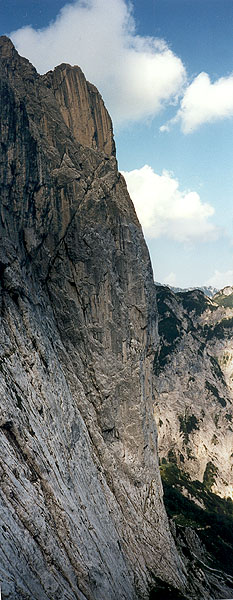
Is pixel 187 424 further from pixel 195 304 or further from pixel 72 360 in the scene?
pixel 72 360

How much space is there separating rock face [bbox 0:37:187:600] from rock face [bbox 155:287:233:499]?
275 ft

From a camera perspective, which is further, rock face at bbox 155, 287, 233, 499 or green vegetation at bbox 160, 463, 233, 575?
rock face at bbox 155, 287, 233, 499

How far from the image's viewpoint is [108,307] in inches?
1962

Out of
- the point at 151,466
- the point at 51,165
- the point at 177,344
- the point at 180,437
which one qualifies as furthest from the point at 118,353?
the point at 177,344

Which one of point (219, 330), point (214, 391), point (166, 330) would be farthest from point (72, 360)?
point (219, 330)

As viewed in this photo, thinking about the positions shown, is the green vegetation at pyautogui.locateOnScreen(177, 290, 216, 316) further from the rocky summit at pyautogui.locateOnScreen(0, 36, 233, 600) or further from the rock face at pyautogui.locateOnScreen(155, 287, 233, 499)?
the rocky summit at pyautogui.locateOnScreen(0, 36, 233, 600)

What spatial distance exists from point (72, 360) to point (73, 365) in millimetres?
527

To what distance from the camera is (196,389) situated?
502 feet

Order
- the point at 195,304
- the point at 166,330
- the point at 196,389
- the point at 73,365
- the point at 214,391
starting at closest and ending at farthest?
the point at 73,365 < the point at 196,389 < the point at 214,391 < the point at 166,330 < the point at 195,304

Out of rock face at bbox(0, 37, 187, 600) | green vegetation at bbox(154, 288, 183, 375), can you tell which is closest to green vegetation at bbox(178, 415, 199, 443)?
green vegetation at bbox(154, 288, 183, 375)

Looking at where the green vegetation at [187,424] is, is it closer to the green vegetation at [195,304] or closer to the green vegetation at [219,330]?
the green vegetation at [219,330]

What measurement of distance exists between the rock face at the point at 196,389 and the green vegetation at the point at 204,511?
16.9 feet

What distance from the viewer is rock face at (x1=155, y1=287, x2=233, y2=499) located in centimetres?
13500

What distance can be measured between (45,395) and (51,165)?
23476 mm
